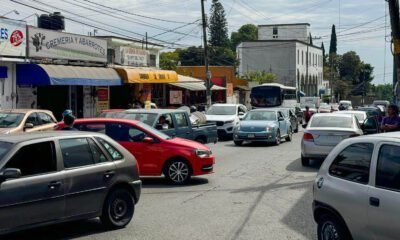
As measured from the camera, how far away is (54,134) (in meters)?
7.90

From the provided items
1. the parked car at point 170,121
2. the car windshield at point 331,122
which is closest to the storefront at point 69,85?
the parked car at point 170,121

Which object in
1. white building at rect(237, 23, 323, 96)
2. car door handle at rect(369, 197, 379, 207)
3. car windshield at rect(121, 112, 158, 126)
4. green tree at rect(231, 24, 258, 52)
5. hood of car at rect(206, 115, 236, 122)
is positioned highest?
green tree at rect(231, 24, 258, 52)

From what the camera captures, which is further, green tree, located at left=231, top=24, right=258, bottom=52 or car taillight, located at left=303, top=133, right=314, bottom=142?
green tree, located at left=231, top=24, right=258, bottom=52

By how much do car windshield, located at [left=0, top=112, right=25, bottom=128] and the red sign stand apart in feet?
24.9

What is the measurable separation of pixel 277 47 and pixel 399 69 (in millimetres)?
69124

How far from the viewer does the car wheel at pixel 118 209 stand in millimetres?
8375

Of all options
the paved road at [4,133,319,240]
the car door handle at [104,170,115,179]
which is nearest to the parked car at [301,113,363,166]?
the paved road at [4,133,319,240]

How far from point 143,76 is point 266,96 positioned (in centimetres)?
1526

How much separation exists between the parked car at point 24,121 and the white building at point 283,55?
68.4m

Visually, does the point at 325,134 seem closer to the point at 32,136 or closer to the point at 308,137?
the point at 308,137

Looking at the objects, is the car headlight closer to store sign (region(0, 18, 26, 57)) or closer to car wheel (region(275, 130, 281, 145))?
car wheel (region(275, 130, 281, 145))

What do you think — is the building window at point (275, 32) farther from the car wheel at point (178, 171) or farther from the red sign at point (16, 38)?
the car wheel at point (178, 171)

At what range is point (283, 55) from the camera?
8512cm

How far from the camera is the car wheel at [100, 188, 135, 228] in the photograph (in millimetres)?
8375
